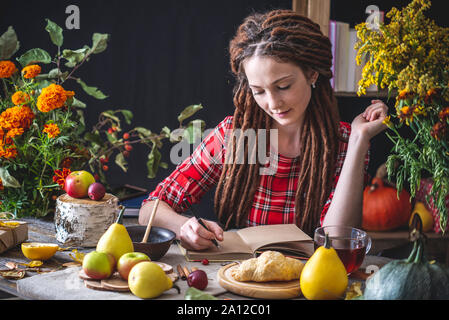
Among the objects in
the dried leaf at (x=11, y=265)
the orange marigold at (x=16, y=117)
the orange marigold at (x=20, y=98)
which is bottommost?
the dried leaf at (x=11, y=265)

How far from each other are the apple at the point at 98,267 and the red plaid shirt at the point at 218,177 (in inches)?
26.5

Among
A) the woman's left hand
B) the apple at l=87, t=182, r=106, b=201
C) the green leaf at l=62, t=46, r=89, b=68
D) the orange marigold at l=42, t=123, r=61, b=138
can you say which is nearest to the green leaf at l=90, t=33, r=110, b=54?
the green leaf at l=62, t=46, r=89, b=68

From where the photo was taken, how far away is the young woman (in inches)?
61.1

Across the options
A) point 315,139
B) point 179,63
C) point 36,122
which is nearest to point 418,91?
point 315,139

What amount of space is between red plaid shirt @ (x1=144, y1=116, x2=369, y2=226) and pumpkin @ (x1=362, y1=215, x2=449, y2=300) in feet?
2.81

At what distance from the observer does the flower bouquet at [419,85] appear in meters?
0.98

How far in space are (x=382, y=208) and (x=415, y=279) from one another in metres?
1.50

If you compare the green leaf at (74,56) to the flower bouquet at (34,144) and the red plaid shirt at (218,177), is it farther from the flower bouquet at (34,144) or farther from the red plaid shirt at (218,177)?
the red plaid shirt at (218,177)

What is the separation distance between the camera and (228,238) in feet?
4.54

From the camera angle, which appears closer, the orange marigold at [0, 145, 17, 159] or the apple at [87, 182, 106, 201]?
the apple at [87, 182, 106, 201]

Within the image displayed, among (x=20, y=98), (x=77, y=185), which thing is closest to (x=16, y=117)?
(x=20, y=98)

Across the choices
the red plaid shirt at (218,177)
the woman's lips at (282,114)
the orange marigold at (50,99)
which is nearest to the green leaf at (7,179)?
the orange marigold at (50,99)

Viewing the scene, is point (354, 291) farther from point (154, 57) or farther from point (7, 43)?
point (154, 57)

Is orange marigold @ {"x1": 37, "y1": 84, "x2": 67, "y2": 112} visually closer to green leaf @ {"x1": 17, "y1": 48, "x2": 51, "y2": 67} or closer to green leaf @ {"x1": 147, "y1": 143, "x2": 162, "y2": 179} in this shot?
green leaf @ {"x1": 17, "y1": 48, "x2": 51, "y2": 67}
